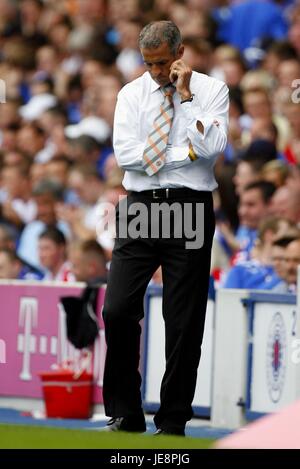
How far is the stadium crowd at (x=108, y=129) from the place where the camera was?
12.1 metres

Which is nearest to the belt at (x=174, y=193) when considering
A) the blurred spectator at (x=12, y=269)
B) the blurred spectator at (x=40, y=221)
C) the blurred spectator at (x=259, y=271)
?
the blurred spectator at (x=259, y=271)

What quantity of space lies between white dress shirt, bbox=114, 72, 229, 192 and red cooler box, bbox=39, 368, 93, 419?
3.47 meters

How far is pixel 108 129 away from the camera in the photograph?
15.8 meters

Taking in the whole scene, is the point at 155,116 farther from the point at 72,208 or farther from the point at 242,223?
the point at 72,208

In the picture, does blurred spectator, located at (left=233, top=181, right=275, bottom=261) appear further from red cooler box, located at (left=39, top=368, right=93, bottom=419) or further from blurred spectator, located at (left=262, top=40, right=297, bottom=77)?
blurred spectator, located at (left=262, top=40, right=297, bottom=77)

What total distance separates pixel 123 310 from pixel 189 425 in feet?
9.47

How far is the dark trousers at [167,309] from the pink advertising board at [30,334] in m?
3.60

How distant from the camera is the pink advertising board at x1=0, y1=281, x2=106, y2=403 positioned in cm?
1213

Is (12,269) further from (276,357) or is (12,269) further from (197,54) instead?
(276,357)

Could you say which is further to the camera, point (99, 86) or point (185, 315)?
point (99, 86)

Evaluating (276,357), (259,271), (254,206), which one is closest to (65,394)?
(259,271)

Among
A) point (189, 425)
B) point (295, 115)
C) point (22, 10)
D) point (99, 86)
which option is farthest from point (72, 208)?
point (22, 10)

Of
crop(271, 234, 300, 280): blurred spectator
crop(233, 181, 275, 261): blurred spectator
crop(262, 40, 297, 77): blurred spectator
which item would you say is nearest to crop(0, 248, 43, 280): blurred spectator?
crop(233, 181, 275, 261): blurred spectator
